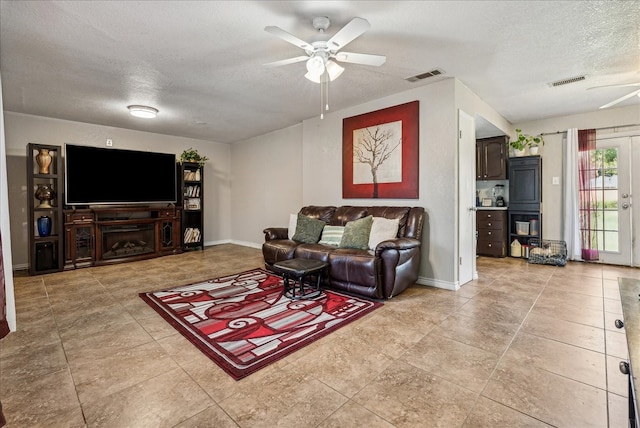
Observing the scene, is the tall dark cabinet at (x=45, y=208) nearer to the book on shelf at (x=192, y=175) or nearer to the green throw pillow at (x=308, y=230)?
the book on shelf at (x=192, y=175)

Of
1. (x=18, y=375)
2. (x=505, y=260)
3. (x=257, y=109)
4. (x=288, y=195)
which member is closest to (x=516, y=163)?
(x=505, y=260)

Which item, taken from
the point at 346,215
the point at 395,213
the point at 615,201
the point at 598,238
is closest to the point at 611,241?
the point at 598,238

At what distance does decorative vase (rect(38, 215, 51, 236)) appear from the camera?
430cm

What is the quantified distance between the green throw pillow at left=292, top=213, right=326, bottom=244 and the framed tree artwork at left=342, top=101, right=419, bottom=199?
744 millimetres

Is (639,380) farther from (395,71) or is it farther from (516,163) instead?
(516,163)

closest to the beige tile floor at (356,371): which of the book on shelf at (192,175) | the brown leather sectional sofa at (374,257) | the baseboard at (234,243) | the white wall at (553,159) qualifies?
the brown leather sectional sofa at (374,257)

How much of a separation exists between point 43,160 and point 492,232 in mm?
7549

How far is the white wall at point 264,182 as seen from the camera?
5.69 metres

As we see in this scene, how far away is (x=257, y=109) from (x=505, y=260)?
4922 millimetres

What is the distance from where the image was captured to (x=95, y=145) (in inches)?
208

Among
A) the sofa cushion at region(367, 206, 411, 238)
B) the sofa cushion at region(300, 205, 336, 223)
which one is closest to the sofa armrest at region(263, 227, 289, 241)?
the sofa cushion at region(300, 205, 336, 223)

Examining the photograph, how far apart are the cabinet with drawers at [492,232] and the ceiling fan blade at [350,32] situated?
14.7 feet

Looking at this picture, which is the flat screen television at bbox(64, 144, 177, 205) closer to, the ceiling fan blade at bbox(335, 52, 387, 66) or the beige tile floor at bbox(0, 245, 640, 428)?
the beige tile floor at bbox(0, 245, 640, 428)

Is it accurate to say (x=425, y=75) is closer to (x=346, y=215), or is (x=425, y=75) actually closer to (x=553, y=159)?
(x=346, y=215)
